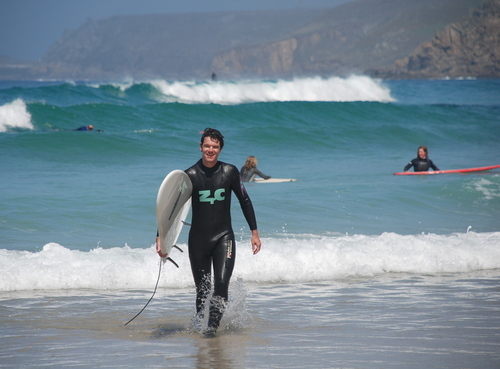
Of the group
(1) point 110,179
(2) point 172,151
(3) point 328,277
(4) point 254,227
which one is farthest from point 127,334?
(2) point 172,151

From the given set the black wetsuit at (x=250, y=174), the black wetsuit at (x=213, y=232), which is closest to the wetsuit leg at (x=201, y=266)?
the black wetsuit at (x=213, y=232)

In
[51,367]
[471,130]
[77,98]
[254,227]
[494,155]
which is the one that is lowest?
[51,367]

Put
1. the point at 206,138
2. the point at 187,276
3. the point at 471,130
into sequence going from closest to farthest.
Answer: the point at 206,138
the point at 187,276
the point at 471,130

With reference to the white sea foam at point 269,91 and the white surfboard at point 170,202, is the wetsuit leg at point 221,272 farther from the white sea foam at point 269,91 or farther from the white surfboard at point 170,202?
the white sea foam at point 269,91

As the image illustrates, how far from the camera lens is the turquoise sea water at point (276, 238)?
6180 millimetres

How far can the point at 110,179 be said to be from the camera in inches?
639

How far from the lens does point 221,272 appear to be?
588 centimetres

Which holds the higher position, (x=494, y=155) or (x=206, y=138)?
(x=494, y=155)

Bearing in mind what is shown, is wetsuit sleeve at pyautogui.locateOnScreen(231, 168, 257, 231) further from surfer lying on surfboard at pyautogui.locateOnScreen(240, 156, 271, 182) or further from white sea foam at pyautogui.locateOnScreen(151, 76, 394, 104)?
white sea foam at pyautogui.locateOnScreen(151, 76, 394, 104)

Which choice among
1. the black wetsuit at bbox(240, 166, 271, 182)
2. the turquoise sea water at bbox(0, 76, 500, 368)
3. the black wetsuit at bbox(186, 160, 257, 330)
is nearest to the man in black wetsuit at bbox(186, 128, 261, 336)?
the black wetsuit at bbox(186, 160, 257, 330)

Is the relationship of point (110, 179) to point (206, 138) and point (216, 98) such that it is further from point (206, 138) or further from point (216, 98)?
point (216, 98)

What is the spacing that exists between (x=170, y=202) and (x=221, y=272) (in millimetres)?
662

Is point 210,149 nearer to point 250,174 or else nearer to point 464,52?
point 250,174

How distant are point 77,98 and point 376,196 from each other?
2672cm
